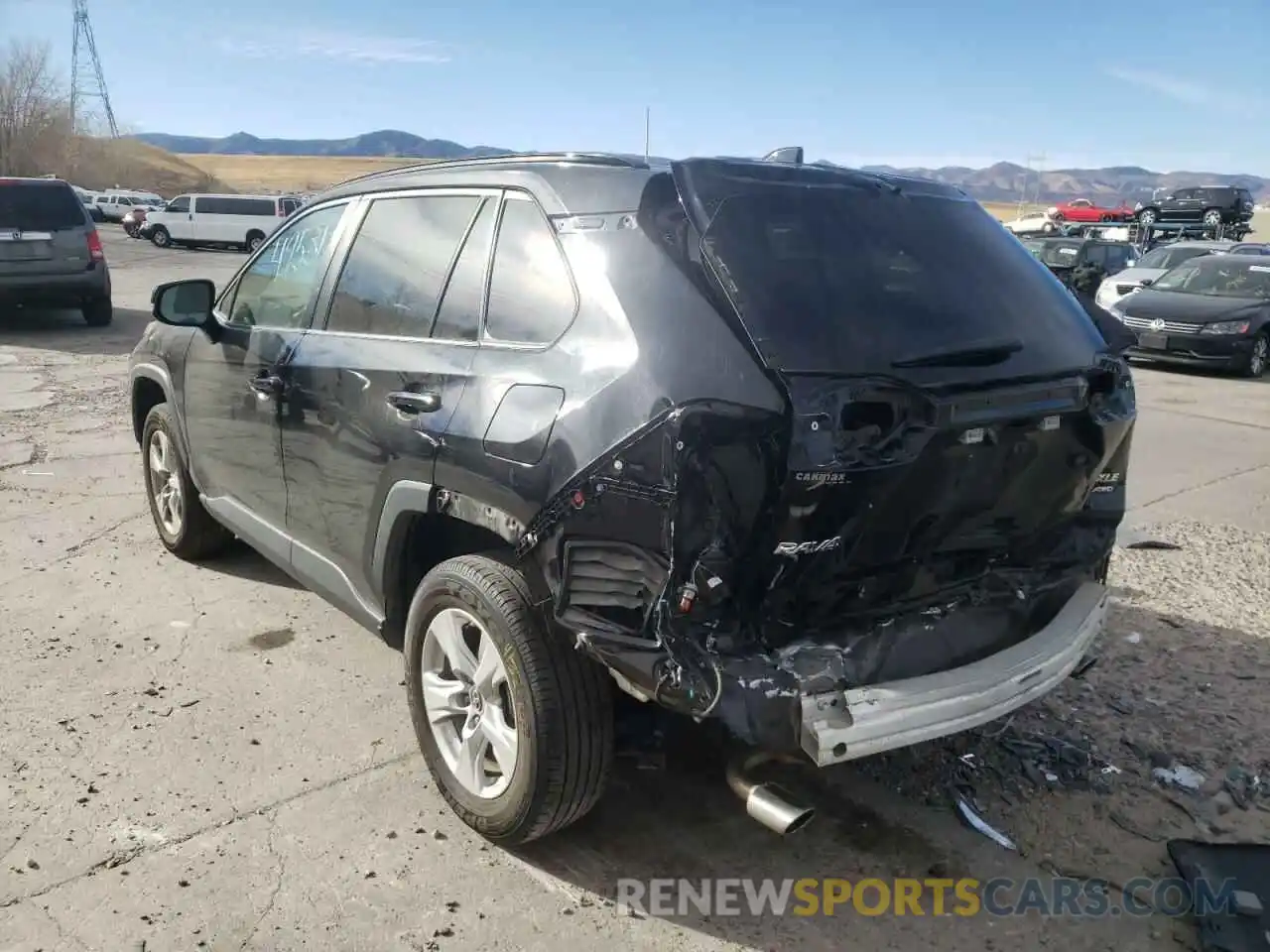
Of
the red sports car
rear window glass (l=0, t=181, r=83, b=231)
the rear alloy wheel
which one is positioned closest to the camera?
rear window glass (l=0, t=181, r=83, b=231)

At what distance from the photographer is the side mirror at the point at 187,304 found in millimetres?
4316

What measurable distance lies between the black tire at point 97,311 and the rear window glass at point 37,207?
1171mm

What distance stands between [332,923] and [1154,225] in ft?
133

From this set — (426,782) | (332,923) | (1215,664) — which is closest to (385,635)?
(426,782)

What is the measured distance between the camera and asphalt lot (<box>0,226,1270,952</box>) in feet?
8.78

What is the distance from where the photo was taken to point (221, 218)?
3469 centimetres

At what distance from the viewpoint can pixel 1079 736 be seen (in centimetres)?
368

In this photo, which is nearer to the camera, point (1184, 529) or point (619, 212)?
point (619, 212)

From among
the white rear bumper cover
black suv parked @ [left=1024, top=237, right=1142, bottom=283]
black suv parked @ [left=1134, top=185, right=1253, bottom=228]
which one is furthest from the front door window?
black suv parked @ [left=1134, top=185, right=1253, bottom=228]

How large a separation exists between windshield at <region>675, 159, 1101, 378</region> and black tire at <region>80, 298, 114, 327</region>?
13.7m

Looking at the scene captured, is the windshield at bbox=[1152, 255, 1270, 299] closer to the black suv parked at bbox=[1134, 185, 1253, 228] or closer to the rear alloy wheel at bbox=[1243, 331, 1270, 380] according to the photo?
the rear alloy wheel at bbox=[1243, 331, 1270, 380]

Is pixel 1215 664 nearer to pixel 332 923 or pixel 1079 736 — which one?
pixel 1079 736

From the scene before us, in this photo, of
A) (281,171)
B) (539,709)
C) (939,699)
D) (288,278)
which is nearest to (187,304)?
(288,278)

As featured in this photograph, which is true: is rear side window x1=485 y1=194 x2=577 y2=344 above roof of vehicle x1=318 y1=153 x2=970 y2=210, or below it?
below
